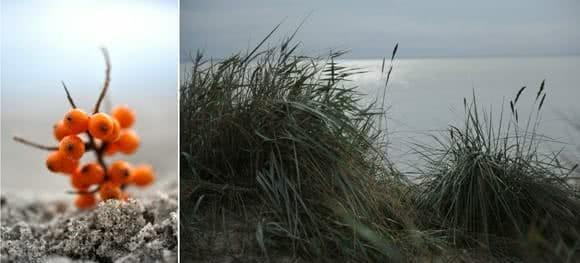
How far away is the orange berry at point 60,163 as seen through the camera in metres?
2.63

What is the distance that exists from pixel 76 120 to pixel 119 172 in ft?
0.90

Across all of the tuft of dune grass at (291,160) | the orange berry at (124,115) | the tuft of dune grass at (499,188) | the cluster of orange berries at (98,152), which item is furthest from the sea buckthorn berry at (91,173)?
the tuft of dune grass at (499,188)

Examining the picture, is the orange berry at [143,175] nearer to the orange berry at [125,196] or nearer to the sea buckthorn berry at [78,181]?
the orange berry at [125,196]

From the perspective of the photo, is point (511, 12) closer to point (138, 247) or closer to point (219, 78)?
point (219, 78)

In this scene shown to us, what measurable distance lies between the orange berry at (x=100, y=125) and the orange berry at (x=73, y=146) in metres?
0.06

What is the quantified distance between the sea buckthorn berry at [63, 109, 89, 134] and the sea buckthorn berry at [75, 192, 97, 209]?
279mm

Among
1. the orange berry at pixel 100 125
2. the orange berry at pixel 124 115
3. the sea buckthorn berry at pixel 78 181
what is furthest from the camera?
the orange berry at pixel 124 115

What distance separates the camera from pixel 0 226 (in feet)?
8.75

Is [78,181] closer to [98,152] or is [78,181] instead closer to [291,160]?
[98,152]

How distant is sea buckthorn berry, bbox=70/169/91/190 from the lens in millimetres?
2664

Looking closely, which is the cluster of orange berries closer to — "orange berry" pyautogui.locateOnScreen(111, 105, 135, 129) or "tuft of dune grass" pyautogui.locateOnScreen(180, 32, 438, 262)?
"orange berry" pyautogui.locateOnScreen(111, 105, 135, 129)

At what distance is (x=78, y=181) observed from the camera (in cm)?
268

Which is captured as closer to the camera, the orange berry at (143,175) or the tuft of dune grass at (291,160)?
the tuft of dune grass at (291,160)

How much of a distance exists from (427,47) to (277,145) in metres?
0.73
